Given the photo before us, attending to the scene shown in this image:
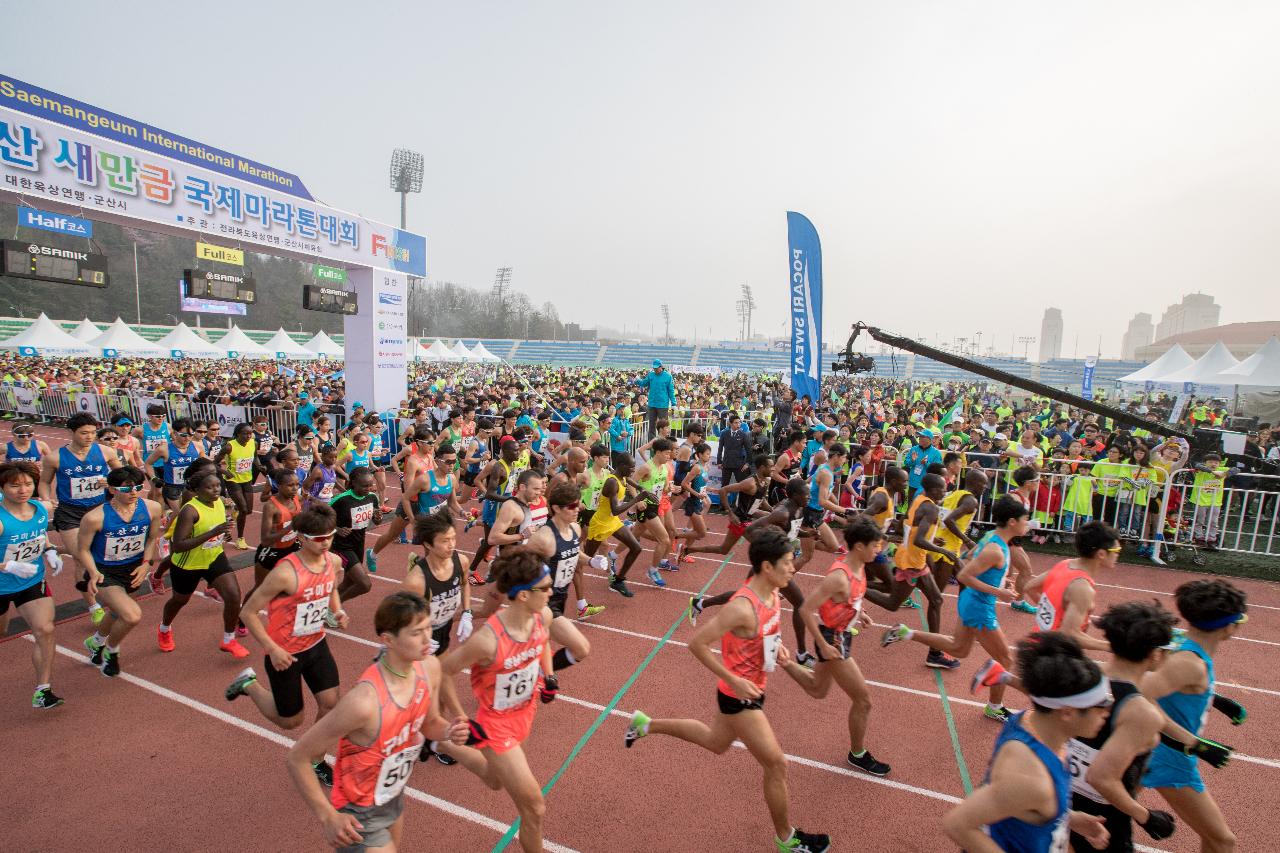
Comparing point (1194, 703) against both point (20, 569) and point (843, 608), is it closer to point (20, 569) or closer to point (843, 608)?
point (843, 608)

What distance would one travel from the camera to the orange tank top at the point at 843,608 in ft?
14.2

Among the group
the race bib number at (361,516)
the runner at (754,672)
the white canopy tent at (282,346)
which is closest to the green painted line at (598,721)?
the runner at (754,672)

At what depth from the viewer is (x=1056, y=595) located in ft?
14.0

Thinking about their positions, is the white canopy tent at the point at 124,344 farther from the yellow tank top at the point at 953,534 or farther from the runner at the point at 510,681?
the yellow tank top at the point at 953,534

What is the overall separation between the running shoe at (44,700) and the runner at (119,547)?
20.8 inches

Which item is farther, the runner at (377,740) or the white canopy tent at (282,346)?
the white canopy tent at (282,346)

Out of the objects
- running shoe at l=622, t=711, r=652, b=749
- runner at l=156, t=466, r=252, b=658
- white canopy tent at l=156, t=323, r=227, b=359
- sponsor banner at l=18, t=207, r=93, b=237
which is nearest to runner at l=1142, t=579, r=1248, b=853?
running shoe at l=622, t=711, r=652, b=749

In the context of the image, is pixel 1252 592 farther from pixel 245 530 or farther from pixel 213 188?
pixel 213 188

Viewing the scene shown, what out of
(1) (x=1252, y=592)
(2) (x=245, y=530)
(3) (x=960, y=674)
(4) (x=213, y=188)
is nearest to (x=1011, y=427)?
(1) (x=1252, y=592)

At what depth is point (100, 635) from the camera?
5.59 m

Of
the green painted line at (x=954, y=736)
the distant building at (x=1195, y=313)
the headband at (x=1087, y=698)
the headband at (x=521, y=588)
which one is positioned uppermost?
the distant building at (x=1195, y=313)

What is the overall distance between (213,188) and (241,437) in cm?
721

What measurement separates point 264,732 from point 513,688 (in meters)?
2.97

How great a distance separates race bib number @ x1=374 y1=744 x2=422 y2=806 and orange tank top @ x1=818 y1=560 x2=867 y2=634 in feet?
9.12
